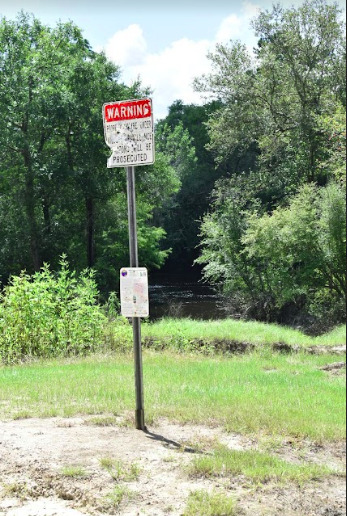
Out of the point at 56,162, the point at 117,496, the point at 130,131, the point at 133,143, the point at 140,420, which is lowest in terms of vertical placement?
the point at 117,496

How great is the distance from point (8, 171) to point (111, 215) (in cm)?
513

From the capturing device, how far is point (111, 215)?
88.9 ft

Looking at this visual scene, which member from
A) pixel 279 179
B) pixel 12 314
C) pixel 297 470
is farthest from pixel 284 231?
pixel 297 470

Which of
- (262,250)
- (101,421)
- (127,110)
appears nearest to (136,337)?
(101,421)

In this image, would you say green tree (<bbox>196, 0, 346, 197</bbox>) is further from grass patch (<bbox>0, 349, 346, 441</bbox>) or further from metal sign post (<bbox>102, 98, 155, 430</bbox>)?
metal sign post (<bbox>102, 98, 155, 430</bbox>)

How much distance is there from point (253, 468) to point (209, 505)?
1.76ft

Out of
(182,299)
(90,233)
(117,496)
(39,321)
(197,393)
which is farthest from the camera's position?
(182,299)

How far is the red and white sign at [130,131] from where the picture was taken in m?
4.69

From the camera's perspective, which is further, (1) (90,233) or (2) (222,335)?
(1) (90,233)

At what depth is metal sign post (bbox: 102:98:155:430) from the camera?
470 cm

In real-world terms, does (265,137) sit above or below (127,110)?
above

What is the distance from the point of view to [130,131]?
479cm

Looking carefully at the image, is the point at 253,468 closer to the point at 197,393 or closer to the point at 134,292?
the point at 134,292

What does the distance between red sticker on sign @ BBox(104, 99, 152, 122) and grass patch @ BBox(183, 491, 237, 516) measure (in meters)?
2.92
